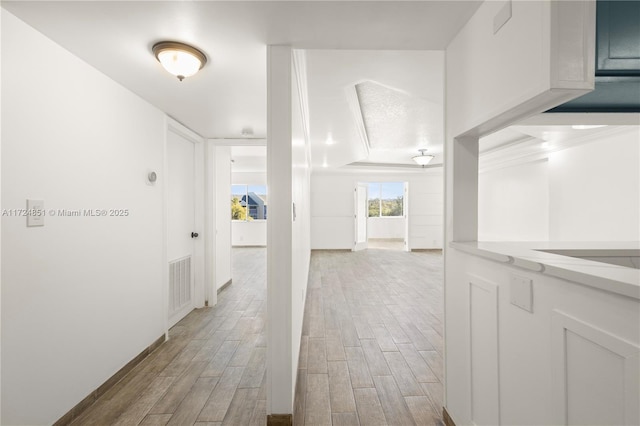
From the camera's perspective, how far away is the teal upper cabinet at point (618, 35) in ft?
3.78

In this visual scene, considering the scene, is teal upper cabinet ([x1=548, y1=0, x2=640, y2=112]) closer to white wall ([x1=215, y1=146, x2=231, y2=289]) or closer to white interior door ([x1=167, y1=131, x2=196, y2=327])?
white interior door ([x1=167, y1=131, x2=196, y2=327])

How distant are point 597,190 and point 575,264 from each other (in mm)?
3703

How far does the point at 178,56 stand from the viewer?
1733 millimetres

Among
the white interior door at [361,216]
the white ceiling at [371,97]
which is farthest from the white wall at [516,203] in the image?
the white interior door at [361,216]

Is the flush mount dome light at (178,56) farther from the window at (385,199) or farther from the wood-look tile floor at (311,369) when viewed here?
the window at (385,199)

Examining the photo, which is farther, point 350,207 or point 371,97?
point 350,207

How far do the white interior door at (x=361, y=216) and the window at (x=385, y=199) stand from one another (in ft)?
7.87

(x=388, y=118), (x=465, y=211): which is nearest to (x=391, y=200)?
(x=388, y=118)

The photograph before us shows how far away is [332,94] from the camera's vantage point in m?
2.72

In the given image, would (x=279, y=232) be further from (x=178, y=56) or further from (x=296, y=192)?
(x=178, y=56)

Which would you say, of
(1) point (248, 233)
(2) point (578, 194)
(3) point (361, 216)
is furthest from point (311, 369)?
(1) point (248, 233)

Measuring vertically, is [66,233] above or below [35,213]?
below

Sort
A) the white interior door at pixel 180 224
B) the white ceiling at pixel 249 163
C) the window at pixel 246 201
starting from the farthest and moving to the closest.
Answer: the window at pixel 246 201
the white ceiling at pixel 249 163
the white interior door at pixel 180 224

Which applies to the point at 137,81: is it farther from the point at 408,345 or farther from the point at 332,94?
the point at 408,345
